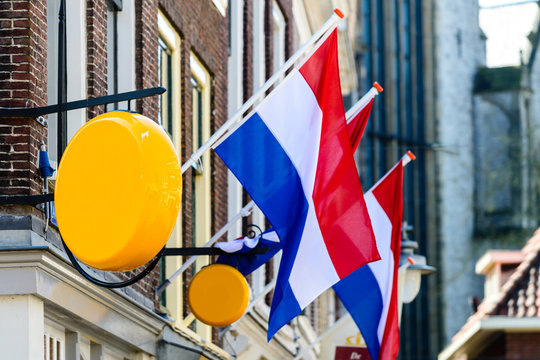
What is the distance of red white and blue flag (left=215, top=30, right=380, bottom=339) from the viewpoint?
9969 mm

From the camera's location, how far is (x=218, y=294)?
1180cm

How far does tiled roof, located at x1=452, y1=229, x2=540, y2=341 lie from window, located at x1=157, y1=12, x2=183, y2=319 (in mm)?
8417

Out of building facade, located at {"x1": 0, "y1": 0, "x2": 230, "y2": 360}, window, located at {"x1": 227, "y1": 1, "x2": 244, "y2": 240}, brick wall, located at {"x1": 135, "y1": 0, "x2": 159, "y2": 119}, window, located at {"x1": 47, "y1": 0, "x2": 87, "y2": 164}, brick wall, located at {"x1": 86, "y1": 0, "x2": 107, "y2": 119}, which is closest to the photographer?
building facade, located at {"x1": 0, "y1": 0, "x2": 230, "y2": 360}

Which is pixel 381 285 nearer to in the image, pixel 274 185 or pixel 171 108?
pixel 171 108

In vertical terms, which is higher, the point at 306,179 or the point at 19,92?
the point at 19,92

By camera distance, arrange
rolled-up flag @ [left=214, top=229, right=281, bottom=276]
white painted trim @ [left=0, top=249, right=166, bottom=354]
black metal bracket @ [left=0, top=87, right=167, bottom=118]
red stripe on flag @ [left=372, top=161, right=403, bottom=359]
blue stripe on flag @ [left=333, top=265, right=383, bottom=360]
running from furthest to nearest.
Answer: red stripe on flag @ [left=372, top=161, right=403, bottom=359] → blue stripe on flag @ [left=333, top=265, right=383, bottom=360] → rolled-up flag @ [left=214, top=229, right=281, bottom=276] → white painted trim @ [left=0, top=249, right=166, bottom=354] → black metal bracket @ [left=0, top=87, right=167, bottom=118]

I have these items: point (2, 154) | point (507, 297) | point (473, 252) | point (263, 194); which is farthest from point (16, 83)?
point (473, 252)

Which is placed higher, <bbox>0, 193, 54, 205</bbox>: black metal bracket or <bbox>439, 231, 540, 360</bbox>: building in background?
<bbox>439, 231, 540, 360</bbox>: building in background

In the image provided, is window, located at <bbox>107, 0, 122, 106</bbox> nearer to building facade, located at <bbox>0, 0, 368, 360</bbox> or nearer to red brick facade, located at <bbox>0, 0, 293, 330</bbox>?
building facade, located at <bbox>0, 0, 368, 360</bbox>

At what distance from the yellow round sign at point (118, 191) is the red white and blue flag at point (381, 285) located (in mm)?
5931

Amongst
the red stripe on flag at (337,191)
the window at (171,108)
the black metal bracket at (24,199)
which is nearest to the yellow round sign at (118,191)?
the black metal bracket at (24,199)

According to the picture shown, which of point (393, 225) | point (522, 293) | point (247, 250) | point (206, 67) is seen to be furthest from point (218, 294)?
point (522, 293)

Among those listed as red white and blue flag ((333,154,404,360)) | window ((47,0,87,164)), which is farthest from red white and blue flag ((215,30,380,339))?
red white and blue flag ((333,154,404,360))

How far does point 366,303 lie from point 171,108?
2727mm
